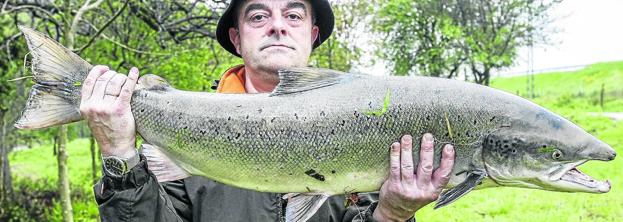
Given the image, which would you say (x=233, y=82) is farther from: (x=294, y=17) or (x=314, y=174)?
(x=314, y=174)

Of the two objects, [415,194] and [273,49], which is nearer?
[415,194]

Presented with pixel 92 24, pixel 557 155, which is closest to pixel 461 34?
pixel 92 24

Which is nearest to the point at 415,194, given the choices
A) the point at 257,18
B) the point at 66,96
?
the point at 257,18

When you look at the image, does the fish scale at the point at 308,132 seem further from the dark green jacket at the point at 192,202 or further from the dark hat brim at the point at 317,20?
the dark hat brim at the point at 317,20

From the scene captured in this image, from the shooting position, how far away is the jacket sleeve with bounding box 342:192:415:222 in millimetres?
3783

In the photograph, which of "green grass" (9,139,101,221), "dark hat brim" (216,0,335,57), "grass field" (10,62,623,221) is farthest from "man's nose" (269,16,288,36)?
"green grass" (9,139,101,221)

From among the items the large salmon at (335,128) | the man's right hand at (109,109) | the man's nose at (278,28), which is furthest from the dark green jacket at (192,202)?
the man's nose at (278,28)

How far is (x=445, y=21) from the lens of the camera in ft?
123

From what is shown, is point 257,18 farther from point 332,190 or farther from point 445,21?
point 445,21

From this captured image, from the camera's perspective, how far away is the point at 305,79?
3301 mm

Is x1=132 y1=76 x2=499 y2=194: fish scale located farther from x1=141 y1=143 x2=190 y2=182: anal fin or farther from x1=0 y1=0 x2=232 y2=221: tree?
x1=0 y1=0 x2=232 y2=221: tree

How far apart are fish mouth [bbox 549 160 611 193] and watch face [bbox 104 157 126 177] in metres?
2.28

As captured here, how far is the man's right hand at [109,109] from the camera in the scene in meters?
3.22

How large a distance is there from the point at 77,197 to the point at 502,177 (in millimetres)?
18880
